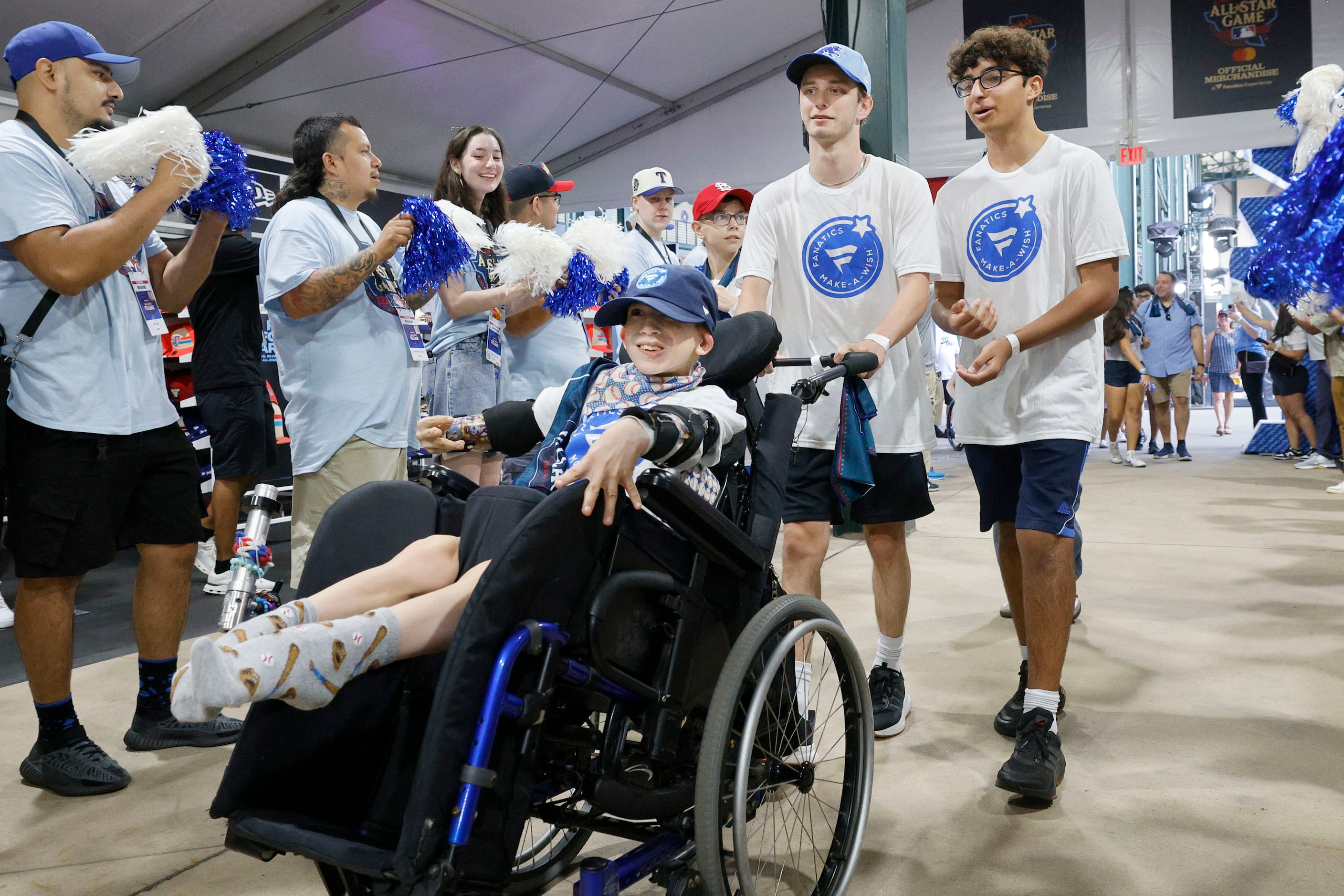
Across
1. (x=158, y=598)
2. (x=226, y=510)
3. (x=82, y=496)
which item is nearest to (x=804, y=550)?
(x=158, y=598)

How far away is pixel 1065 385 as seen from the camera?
2.37 metres

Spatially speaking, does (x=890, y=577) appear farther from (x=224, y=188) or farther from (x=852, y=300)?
(x=224, y=188)

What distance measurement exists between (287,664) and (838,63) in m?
1.99

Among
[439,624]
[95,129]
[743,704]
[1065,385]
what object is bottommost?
[743,704]

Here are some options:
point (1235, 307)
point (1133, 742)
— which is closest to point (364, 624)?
point (1133, 742)

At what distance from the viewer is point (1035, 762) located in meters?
2.16

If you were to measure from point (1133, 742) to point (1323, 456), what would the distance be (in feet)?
23.8

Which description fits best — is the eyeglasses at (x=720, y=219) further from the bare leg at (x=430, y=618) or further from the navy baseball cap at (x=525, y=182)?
the bare leg at (x=430, y=618)

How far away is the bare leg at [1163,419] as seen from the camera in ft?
30.5

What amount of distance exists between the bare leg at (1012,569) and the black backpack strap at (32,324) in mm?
2458

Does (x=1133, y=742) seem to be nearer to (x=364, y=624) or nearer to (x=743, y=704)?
(x=743, y=704)

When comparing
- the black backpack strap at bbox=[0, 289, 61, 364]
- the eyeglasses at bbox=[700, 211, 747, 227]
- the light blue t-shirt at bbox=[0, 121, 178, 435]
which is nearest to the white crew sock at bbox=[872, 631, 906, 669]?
the light blue t-shirt at bbox=[0, 121, 178, 435]

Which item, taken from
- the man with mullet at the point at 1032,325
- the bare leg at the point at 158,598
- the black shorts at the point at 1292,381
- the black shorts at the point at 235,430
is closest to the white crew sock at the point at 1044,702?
the man with mullet at the point at 1032,325

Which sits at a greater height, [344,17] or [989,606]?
[344,17]
